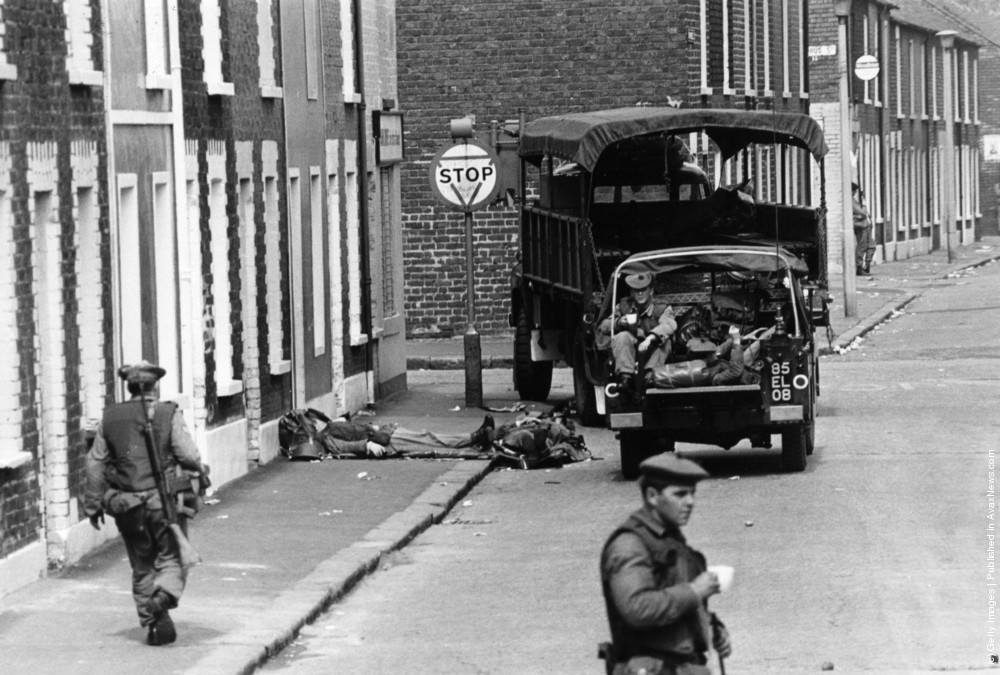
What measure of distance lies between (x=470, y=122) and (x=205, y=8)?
7.06 metres

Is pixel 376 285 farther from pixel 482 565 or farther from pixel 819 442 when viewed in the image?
pixel 482 565

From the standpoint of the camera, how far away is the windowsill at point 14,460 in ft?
47.7

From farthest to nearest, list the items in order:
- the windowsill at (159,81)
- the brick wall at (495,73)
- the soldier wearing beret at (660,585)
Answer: the brick wall at (495,73) < the windowsill at (159,81) < the soldier wearing beret at (660,585)

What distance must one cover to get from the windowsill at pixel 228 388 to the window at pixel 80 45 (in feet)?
14.2

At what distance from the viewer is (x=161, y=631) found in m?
12.4

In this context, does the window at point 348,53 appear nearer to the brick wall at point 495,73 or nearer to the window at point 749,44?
the brick wall at point 495,73

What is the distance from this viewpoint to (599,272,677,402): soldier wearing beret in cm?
2003

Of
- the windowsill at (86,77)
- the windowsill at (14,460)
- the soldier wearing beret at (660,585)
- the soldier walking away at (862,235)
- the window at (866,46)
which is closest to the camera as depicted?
the soldier wearing beret at (660,585)

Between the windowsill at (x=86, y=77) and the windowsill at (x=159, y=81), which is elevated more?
the windowsill at (x=159, y=81)

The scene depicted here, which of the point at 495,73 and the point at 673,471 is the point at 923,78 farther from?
the point at 673,471

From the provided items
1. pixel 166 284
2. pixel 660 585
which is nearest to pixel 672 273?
pixel 166 284

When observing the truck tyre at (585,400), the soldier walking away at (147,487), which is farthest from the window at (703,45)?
the soldier walking away at (147,487)

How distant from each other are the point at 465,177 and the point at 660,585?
19.8 m

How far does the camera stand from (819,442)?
74.0 feet
